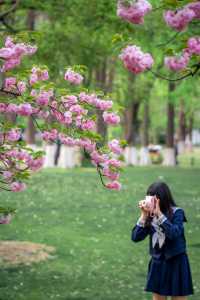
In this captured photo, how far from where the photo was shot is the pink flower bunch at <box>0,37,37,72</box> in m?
8.12

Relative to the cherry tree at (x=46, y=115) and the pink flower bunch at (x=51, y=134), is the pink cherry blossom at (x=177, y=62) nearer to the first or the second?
the cherry tree at (x=46, y=115)

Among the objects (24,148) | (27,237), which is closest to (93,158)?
(24,148)

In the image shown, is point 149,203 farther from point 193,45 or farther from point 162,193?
point 193,45

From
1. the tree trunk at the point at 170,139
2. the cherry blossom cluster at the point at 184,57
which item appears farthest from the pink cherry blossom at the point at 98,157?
the tree trunk at the point at 170,139

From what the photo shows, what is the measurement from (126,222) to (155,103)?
59006mm

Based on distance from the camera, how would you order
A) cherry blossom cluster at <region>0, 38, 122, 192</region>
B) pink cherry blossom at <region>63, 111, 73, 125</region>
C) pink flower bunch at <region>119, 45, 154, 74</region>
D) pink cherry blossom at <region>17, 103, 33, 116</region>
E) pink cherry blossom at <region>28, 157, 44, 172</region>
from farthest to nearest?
pink cherry blossom at <region>28, 157, 44, 172</region> < pink cherry blossom at <region>63, 111, 73, 125</region> < cherry blossom cluster at <region>0, 38, 122, 192</region> < pink cherry blossom at <region>17, 103, 33, 116</region> < pink flower bunch at <region>119, 45, 154, 74</region>

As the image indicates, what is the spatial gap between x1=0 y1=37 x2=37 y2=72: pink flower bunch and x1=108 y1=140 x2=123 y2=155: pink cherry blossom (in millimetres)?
1394

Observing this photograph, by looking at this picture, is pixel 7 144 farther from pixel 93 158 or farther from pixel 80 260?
pixel 80 260

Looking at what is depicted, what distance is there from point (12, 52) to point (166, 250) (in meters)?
2.54

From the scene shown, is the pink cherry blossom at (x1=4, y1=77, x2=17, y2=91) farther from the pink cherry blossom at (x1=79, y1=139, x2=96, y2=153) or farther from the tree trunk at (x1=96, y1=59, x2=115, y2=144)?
the tree trunk at (x1=96, y1=59, x2=115, y2=144)

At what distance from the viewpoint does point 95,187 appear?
2920cm

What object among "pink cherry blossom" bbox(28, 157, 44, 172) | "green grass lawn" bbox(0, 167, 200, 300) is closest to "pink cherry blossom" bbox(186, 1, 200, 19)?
"pink cherry blossom" bbox(28, 157, 44, 172)

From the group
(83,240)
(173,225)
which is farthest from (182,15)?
(83,240)

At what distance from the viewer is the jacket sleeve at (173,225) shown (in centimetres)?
729
